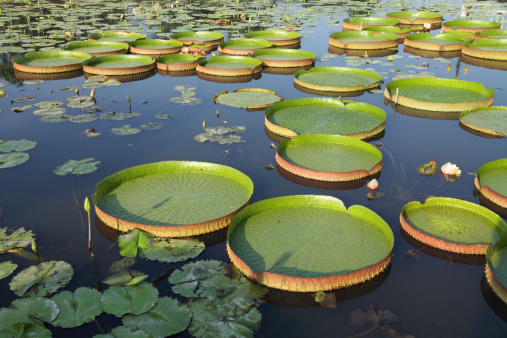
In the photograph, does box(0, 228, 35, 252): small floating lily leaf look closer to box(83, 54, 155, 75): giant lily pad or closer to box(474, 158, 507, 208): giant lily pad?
box(474, 158, 507, 208): giant lily pad

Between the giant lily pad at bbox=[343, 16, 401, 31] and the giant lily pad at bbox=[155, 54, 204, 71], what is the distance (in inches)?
293

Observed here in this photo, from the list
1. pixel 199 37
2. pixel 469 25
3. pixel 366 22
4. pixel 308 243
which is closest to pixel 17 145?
pixel 308 243

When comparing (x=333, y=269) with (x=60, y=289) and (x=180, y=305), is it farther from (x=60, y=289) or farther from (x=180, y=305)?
(x=60, y=289)

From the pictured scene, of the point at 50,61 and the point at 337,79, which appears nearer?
the point at 337,79

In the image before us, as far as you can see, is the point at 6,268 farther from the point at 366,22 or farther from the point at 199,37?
the point at 366,22

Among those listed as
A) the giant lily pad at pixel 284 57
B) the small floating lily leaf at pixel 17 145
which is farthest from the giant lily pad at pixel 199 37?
the small floating lily leaf at pixel 17 145

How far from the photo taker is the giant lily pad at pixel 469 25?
1612cm

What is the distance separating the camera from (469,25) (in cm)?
1706

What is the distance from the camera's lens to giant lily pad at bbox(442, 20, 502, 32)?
16125mm

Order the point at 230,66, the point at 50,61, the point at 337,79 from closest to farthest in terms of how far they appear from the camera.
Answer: the point at 337,79
the point at 230,66
the point at 50,61

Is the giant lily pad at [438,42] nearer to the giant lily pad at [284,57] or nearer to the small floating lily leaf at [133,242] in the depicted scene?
the giant lily pad at [284,57]

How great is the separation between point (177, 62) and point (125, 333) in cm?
926

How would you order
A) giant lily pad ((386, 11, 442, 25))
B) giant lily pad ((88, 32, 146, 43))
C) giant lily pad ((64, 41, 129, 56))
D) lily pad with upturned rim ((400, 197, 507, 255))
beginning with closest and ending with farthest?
lily pad with upturned rim ((400, 197, 507, 255))
giant lily pad ((64, 41, 129, 56))
giant lily pad ((88, 32, 146, 43))
giant lily pad ((386, 11, 442, 25))

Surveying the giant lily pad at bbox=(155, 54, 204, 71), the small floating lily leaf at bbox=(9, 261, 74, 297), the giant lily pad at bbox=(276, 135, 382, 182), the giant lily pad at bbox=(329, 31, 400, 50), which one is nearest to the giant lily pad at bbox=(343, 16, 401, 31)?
the giant lily pad at bbox=(329, 31, 400, 50)
